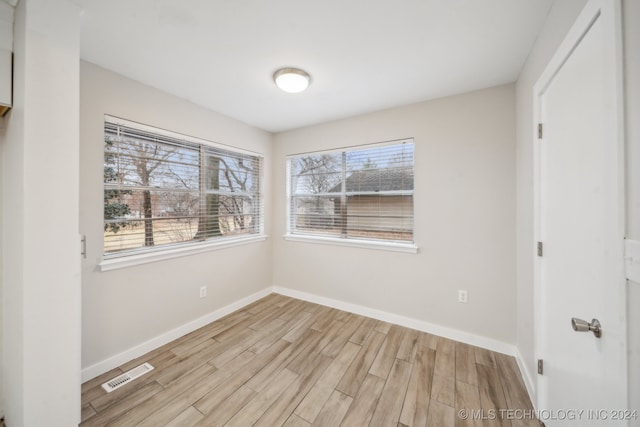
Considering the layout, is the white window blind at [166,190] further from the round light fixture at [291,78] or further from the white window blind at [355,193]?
the round light fixture at [291,78]

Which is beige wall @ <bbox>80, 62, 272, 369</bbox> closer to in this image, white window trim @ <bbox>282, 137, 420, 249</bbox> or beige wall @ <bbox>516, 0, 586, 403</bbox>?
white window trim @ <bbox>282, 137, 420, 249</bbox>

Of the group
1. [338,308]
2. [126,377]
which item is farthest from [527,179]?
[126,377]

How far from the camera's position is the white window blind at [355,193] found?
2715 millimetres

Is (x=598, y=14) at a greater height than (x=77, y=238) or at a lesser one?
greater

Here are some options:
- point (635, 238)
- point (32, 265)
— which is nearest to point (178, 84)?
point (32, 265)

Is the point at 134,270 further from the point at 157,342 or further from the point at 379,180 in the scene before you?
the point at 379,180

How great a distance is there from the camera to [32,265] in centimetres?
122

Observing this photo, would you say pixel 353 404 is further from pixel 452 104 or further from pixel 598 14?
pixel 452 104

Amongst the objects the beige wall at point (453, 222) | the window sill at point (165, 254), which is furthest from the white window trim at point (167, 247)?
the beige wall at point (453, 222)

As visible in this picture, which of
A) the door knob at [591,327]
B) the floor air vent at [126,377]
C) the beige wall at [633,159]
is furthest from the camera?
the floor air vent at [126,377]

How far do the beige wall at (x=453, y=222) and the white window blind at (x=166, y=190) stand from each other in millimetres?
1542

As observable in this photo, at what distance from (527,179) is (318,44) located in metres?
1.86

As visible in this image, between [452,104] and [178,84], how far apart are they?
8.84 feet

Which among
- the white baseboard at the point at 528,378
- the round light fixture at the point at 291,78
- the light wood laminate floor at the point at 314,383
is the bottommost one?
the light wood laminate floor at the point at 314,383
